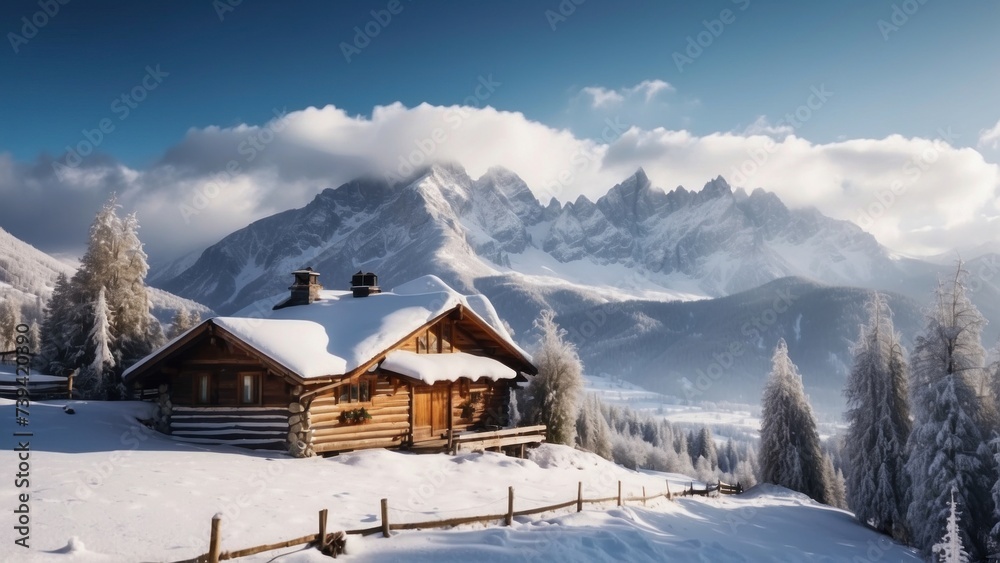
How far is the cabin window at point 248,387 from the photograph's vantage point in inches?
898

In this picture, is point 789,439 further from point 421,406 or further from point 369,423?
point 369,423

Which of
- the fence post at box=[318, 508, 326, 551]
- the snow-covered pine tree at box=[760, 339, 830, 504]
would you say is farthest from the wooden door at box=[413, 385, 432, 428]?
the snow-covered pine tree at box=[760, 339, 830, 504]

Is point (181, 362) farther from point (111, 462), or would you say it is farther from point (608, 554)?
point (608, 554)

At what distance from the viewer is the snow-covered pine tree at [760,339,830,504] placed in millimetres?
35719

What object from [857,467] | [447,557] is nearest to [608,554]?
[447,557]

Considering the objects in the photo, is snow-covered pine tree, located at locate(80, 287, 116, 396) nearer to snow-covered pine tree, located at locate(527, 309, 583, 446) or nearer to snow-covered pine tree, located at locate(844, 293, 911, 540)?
snow-covered pine tree, located at locate(527, 309, 583, 446)

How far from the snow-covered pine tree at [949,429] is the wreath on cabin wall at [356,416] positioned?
66.3 ft

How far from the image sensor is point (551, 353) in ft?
123

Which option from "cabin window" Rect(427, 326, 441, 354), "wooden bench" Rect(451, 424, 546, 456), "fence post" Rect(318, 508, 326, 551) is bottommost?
"wooden bench" Rect(451, 424, 546, 456)

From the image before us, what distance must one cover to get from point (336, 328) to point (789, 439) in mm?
26294

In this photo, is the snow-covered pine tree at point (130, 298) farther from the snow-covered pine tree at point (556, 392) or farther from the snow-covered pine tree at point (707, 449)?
the snow-covered pine tree at point (707, 449)

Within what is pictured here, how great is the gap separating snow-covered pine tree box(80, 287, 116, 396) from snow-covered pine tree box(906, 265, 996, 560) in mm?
35645

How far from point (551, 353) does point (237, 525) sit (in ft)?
85.5

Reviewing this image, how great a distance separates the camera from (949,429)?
2219 cm
